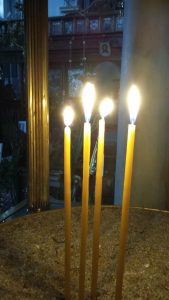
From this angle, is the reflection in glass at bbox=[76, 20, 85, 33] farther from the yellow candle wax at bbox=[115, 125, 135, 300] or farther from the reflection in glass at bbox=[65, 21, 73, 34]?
the yellow candle wax at bbox=[115, 125, 135, 300]

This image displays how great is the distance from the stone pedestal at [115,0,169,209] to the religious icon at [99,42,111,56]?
18.4 feet

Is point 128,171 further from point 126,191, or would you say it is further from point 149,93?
point 149,93

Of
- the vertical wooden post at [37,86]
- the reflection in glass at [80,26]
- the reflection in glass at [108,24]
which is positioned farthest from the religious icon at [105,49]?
the vertical wooden post at [37,86]

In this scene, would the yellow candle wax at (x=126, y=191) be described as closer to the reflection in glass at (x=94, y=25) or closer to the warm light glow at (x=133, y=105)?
the warm light glow at (x=133, y=105)

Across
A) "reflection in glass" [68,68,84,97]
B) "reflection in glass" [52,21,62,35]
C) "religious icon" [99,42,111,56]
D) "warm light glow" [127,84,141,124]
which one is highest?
"reflection in glass" [52,21,62,35]

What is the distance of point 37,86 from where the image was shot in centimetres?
180

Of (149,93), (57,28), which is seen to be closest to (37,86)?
(149,93)

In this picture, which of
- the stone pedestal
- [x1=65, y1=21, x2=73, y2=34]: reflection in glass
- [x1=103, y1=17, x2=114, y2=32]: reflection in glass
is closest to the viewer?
the stone pedestal

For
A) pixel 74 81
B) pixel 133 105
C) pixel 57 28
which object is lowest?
pixel 74 81

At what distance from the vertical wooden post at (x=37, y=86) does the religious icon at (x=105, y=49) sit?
6.49 metres

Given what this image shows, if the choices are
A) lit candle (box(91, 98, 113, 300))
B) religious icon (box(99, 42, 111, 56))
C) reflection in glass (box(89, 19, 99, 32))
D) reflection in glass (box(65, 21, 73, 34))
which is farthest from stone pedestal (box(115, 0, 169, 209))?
reflection in glass (box(65, 21, 73, 34))

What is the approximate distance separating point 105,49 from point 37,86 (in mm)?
6665

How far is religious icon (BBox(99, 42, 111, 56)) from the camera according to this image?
25.9 feet

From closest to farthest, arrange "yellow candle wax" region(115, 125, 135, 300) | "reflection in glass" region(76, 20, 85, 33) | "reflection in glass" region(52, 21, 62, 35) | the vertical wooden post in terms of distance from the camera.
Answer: "yellow candle wax" region(115, 125, 135, 300) < the vertical wooden post < "reflection in glass" region(76, 20, 85, 33) < "reflection in glass" region(52, 21, 62, 35)
